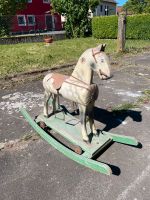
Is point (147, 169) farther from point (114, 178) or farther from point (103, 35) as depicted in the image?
point (103, 35)

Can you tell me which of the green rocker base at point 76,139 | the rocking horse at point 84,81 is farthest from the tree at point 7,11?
the rocking horse at point 84,81

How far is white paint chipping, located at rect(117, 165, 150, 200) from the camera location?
9.98ft

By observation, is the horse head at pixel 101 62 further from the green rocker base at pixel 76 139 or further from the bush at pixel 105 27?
the bush at pixel 105 27

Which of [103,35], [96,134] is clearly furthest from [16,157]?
[103,35]

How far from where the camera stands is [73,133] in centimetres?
406

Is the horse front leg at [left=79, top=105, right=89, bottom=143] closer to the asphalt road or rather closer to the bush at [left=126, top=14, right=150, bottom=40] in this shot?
the asphalt road

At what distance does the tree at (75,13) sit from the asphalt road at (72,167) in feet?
58.8

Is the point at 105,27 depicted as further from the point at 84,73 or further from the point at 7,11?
the point at 84,73

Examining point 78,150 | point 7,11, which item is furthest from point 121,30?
point 7,11

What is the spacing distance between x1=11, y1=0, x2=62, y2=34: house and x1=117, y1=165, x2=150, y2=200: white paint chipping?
32991 millimetres

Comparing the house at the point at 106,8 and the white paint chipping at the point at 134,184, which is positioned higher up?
the house at the point at 106,8

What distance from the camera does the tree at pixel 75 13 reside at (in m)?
21.5

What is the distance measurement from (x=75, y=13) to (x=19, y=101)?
17.5m

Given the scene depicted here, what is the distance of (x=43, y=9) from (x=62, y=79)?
119 feet
